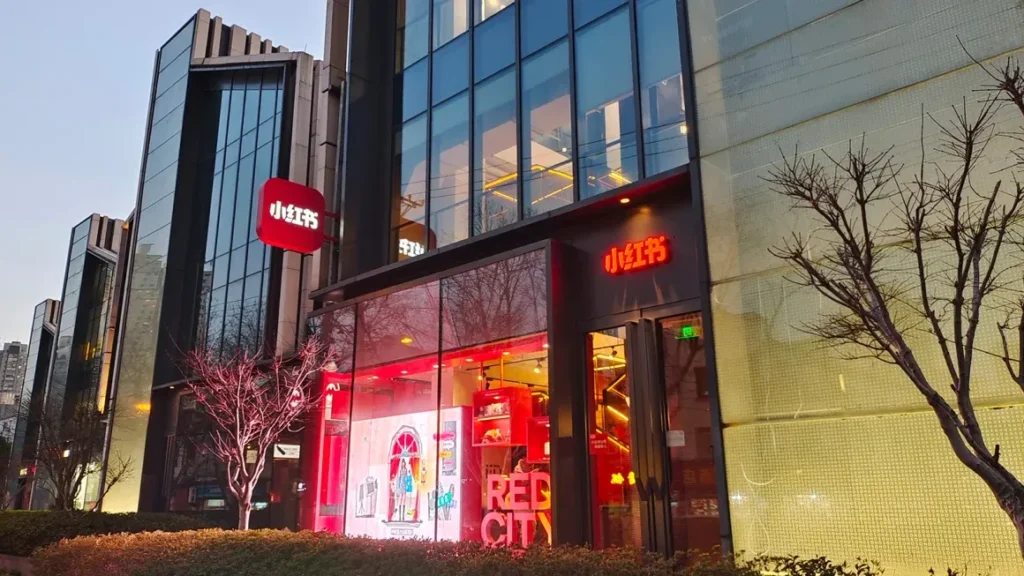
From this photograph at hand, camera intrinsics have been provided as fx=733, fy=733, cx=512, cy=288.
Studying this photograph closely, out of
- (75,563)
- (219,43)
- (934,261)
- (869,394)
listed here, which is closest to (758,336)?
(869,394)

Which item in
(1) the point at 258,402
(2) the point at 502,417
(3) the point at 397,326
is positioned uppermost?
(3) the point at 397,326

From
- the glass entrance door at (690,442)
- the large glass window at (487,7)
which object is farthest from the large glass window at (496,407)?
the large glass window at (487,7)

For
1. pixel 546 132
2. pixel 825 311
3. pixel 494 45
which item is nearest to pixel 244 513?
pixel 546 132

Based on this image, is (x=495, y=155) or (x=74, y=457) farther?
(x=74, y=457)

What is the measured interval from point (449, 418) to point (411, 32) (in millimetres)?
10550

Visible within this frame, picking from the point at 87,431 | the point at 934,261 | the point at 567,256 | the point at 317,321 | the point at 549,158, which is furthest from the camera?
the point at 87,431

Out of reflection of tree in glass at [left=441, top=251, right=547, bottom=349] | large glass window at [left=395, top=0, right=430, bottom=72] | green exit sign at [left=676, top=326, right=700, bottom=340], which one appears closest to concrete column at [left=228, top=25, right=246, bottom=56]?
large glass window at [left=395, top=0, right=430, bottom=72]

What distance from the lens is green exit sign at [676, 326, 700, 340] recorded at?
1183 cm

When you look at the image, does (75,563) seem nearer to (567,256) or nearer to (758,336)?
(567,256)

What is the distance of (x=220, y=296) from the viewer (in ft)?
84.5

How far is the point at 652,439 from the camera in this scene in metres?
11.7

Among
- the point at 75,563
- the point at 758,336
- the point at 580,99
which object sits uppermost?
the point at 580,99

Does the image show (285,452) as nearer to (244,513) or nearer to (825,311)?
(244,513)

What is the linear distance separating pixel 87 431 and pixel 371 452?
37.1ft
